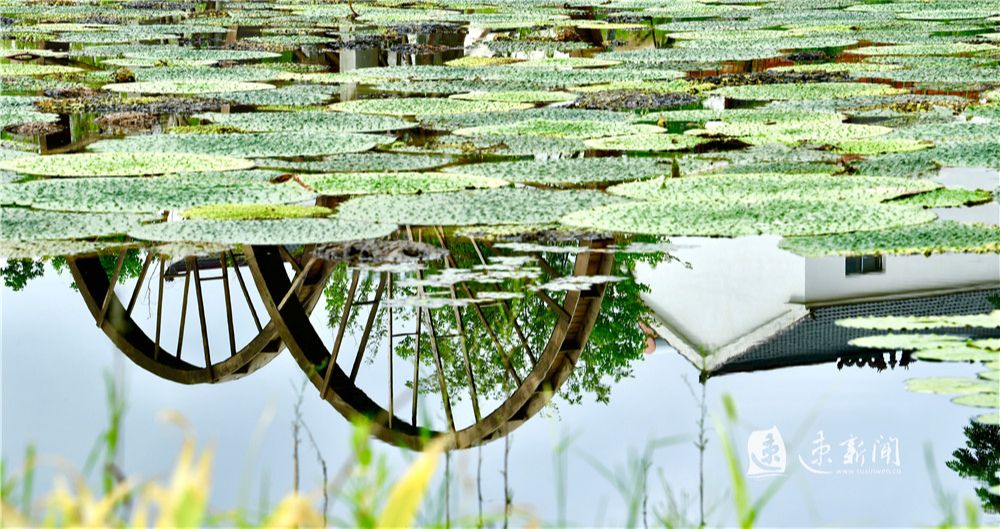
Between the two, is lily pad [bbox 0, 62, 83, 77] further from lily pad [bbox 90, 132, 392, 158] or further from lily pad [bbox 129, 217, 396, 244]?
lily pad [bbox 129, 217, 396, 244]

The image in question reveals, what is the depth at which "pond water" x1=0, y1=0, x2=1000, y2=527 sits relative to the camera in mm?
1996

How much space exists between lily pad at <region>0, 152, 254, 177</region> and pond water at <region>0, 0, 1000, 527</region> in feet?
0.06

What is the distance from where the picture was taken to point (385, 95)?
19.6 feet

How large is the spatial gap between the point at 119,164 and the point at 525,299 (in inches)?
70.0

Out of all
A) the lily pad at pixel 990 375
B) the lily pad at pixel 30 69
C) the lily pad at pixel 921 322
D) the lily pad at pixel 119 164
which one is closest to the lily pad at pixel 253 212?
the lily pad at pixel 119 164

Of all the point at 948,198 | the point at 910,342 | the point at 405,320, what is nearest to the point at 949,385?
the point at 910,342

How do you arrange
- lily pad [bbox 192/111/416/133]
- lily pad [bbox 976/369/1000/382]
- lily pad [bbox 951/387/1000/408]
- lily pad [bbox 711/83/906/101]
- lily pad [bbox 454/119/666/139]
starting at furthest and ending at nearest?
lily pad [bbox 711/83/906/101], lily pad [bbox 192/111/416/133], lily pad [bbox 454/119/666/139], lily pad [bbox 976/369/1000/382], lily pad [bbox 951/387/1000/408]

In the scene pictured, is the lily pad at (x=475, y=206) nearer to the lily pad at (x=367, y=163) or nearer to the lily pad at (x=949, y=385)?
Result: the lily pad at (x=367, y=163)

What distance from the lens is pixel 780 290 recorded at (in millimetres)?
3088

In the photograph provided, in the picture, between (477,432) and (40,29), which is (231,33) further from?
(477,432)

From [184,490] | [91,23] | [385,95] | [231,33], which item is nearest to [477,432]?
[184,490]

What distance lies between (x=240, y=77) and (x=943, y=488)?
16.9 feet

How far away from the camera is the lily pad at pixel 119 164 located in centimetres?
399

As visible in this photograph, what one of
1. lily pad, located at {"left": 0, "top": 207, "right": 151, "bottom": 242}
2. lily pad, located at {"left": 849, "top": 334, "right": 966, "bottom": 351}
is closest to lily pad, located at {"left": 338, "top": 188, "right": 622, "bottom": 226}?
lily pad, located at {"left": 0, "top": 207, "right": 151, "bottom": 242}
